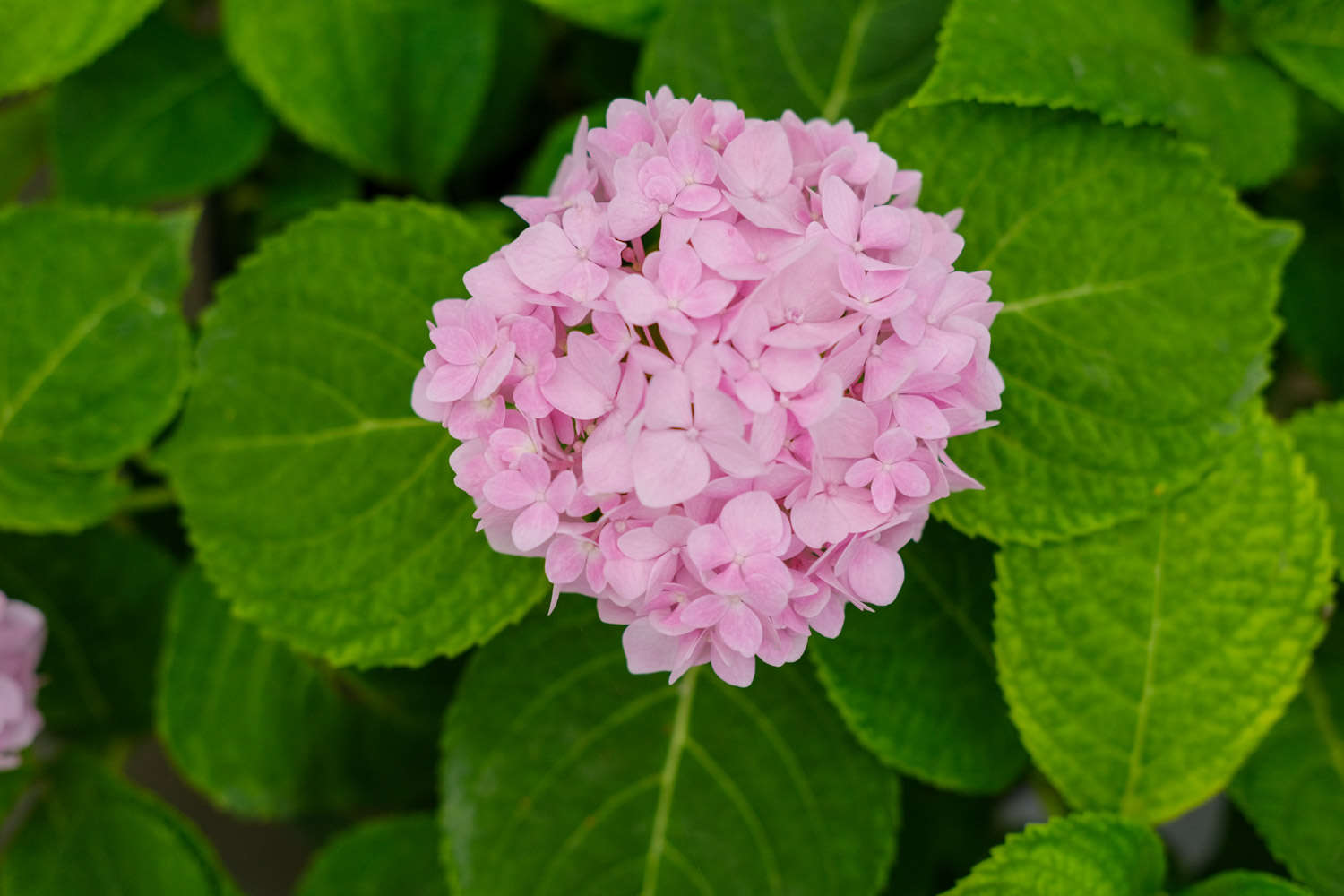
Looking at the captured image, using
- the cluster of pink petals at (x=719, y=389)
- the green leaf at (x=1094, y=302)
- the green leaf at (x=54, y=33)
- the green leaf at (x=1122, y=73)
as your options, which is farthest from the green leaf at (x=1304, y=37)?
the green leaf at (x=54, y=33)

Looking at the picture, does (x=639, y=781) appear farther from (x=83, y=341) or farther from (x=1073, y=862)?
(x=83, y=341)

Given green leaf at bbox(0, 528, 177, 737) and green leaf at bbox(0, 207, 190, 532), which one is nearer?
green leaf at bbox(0, 207, 190, 532)

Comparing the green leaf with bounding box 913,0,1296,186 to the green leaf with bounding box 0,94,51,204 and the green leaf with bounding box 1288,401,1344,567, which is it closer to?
the green leaf with bounding box 1288,401,1344,567

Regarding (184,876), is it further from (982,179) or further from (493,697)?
(982,179)

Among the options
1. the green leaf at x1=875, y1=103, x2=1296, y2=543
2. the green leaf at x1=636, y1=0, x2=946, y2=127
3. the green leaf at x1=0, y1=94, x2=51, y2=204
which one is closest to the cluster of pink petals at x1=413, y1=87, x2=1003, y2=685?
the green leaf at x1=875, y1=103, x2=1296, y2=543

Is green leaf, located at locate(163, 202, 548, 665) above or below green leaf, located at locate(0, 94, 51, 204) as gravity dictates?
above

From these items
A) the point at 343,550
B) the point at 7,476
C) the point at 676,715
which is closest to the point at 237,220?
the point at 7,476
